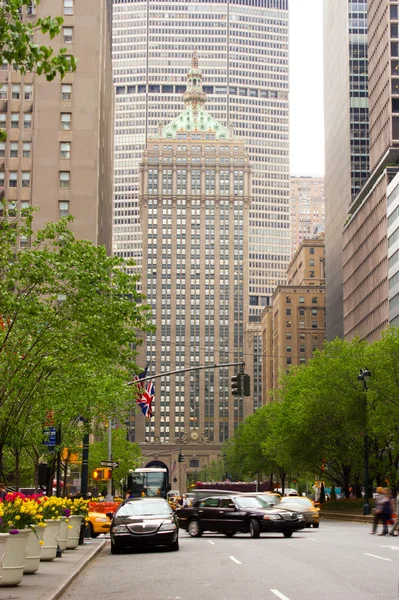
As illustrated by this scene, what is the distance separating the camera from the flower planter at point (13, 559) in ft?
54.9

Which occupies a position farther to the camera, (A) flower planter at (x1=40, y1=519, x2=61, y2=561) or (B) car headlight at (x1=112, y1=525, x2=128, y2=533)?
(B) car headlight at (x1=112, y1=525, x2=128, y2=533)

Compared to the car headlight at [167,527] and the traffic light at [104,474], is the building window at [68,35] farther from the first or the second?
the car headlight at [167,527]

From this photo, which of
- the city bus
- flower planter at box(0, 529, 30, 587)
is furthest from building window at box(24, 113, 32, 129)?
flower planter at box(0, 529, 30, 587)

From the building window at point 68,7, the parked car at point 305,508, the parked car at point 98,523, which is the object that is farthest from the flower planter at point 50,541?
the building window at point 68,7

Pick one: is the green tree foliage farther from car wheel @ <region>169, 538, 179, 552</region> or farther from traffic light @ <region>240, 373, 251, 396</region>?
traffic light @ <region>240, 373, 251, 396</region>

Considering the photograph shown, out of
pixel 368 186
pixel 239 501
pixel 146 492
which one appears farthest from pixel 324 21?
pixel 239 501

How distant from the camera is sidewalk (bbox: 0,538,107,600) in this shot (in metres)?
16.0

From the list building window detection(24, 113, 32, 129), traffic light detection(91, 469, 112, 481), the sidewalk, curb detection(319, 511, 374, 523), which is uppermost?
building window detection(24, 113, 32, 129)

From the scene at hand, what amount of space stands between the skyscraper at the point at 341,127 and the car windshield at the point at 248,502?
106809 millimetres

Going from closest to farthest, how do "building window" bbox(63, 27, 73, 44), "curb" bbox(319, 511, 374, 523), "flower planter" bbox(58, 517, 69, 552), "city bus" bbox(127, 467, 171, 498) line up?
"flower planter" bbox(58, 517, 69, 552) → "curb" bbox(319, 511, 374, 523) → "city bus" bbox(127, 467, 171, 498) → "building window" bbox(63, 27, 73, 44)

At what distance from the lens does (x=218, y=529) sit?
34.9 m

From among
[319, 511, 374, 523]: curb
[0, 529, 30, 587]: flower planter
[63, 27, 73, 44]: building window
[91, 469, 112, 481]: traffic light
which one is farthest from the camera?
[63, 27, 73, 44]: building window

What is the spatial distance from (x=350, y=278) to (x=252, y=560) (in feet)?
365

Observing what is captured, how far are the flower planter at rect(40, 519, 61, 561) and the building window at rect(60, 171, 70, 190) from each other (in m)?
76.3
